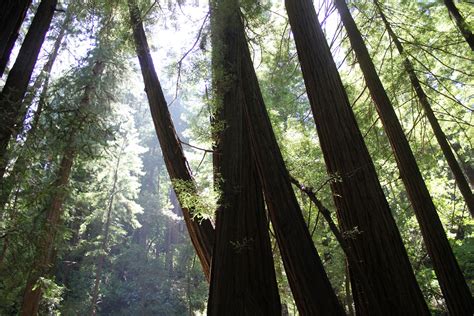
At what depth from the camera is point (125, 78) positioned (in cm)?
989

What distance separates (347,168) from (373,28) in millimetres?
4687

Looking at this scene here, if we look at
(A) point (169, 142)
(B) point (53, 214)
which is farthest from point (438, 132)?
(B) point (53, 214)

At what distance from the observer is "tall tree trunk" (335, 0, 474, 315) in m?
4.23

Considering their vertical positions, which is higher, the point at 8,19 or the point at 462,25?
the point at 462,25

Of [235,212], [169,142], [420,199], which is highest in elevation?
[169,142]

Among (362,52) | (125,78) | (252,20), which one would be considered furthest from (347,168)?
(125,78)

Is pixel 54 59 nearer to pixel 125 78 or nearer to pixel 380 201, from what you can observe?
pixel 125 78

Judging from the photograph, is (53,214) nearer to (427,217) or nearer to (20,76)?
(20,76)

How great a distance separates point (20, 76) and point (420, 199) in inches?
211

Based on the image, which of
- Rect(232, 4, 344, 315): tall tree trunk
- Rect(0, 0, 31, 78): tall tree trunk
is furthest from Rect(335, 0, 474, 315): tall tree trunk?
Rect(0, 0, 31, 78): tall tree trunk

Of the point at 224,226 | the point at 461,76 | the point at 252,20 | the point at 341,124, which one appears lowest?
the point at 224,226

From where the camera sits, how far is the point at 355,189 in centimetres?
293

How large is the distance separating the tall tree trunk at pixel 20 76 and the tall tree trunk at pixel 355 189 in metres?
2.96

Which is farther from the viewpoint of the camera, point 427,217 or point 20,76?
point 427,217
